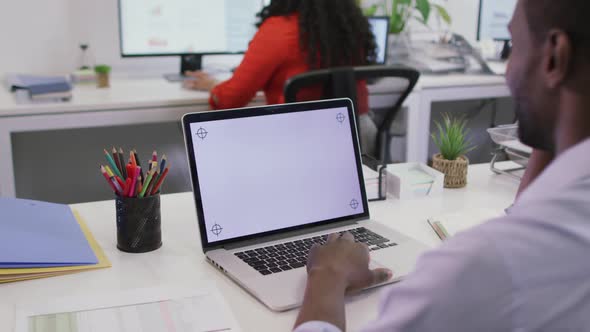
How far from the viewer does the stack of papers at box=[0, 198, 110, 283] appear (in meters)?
1.04

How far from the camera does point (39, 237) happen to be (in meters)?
1.12

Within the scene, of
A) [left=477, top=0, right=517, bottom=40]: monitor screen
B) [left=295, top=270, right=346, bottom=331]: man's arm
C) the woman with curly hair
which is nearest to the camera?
[left=295, top=270, right=346, bottom=331]: man's arm

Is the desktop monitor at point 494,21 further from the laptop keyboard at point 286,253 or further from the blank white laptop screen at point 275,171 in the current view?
the laptop keyboard at point 286,253

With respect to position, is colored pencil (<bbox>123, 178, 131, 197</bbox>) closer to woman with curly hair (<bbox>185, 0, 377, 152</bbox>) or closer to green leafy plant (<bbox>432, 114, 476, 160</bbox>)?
green leafy plant (<bbox>432, 114, 476, 160</bbox>)

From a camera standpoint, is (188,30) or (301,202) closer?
(301,202)

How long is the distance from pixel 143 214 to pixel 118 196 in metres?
0.05

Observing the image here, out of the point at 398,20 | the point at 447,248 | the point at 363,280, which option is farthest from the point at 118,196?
the point at 398,20

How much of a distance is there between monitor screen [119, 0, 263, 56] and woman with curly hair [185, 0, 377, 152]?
24.2 inches

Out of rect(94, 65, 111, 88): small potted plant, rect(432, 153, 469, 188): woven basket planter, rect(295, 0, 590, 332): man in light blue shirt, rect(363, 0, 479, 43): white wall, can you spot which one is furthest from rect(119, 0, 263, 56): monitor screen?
rect(295, 0, 590, 332): man in light blue shirt

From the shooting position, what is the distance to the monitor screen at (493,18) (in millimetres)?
3596

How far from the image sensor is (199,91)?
280 centimetres

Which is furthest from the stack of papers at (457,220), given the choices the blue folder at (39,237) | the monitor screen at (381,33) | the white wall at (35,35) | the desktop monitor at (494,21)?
the desktop monitor at (494,21)

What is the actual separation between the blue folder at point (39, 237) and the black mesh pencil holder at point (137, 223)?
63mm

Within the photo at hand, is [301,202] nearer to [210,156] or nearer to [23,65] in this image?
[210,156]
